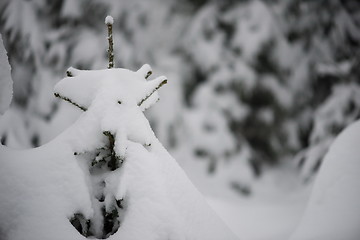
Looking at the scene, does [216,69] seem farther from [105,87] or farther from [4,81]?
[4,81]

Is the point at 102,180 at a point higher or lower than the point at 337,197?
lower

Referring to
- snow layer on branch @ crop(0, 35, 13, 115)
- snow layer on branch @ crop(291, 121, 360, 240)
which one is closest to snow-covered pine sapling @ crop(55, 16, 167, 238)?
snow layer on branch @ crop(0, 35, 13, 115)

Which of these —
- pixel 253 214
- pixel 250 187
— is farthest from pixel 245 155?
pixel 253 214

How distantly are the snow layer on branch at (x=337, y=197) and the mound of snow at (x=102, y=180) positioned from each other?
118 centimetres

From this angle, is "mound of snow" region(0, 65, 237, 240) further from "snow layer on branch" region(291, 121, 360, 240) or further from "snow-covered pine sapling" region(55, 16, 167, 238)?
"snow layer on branch" region(291, 121, 360, 240)

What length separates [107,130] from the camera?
4.78 ft

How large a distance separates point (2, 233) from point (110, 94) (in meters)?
0.78

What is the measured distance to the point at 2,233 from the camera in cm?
131

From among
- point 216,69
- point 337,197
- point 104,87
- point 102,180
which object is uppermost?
point 216,69

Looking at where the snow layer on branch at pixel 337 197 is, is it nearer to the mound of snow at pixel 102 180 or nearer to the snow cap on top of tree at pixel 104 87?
the mound of snow at pixel 102 180

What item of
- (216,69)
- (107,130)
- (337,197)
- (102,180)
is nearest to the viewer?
(107,130)

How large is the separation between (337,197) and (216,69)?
3.95 metres

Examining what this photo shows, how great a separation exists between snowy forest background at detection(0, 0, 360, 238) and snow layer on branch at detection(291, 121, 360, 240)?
3.19 meters

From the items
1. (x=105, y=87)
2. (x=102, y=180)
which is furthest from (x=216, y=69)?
(x=102, y=180)
